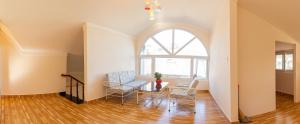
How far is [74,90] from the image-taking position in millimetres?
5371

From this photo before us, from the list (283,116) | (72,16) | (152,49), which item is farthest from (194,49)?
(72,16)

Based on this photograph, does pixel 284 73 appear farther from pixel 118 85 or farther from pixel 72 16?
pixel 72 16

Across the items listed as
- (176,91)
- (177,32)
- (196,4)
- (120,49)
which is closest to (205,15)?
(196,4)

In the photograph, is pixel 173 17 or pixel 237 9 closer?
pixel 237 9

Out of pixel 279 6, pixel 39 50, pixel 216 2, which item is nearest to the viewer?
pixel 279 6

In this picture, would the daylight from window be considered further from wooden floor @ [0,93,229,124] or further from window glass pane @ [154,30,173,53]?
window glass pane @ [154,30,173,53]

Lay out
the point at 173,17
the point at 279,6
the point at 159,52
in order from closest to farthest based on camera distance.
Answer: the point at 279,6 < the point at 173,17 < the point at 159,52

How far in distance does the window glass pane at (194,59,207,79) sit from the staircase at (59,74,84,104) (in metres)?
4.39

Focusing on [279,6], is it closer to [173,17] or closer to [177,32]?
[173,17]

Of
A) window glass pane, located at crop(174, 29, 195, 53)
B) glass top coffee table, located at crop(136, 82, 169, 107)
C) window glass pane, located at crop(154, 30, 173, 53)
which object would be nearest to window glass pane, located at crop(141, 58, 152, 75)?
window glass pane, located at crop(154, 30, 173, 53)

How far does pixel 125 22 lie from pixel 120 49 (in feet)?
3.49

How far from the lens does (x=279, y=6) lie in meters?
3.20

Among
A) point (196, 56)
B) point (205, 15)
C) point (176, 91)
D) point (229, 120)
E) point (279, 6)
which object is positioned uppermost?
point (205, 15)

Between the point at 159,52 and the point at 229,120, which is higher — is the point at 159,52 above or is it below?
above
